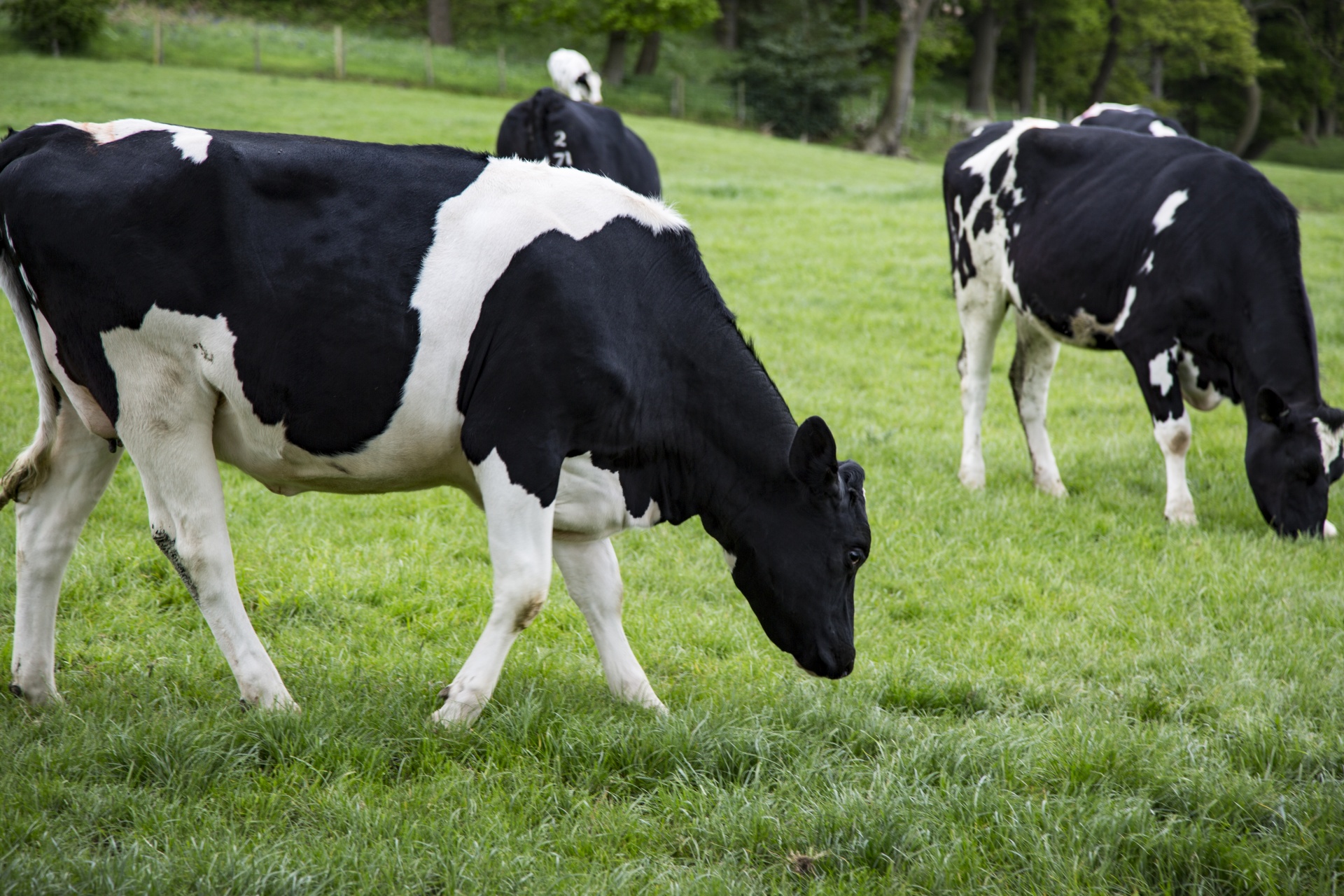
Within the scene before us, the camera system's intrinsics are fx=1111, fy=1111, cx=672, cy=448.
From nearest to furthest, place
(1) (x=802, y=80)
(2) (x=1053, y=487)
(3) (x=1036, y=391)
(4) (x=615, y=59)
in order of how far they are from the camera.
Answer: (2) (x=1053, y=487) < (3) (x=1036, y=391) < (1) (x=802, y=80) < (4) (x=615, y=59)

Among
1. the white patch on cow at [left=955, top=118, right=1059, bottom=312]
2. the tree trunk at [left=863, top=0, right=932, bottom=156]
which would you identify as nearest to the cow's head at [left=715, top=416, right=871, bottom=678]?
the white patch on cow at [left=955, top=118, right=1059, bottom=312]

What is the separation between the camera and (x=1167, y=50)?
48656 millimetres

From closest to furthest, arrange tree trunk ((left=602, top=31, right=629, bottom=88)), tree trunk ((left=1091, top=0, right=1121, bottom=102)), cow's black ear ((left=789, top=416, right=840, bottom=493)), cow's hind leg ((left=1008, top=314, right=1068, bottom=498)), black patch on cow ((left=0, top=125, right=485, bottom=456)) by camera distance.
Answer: black patch on cow ((left=0, top=125, right=485, bottom=456)) < cow's black ear ((left=789, top=416, right=840, bottom=493)) < cow's hind leg ((left=1008, top=314, right=1068, bottom=498)) < tree trunk ((left=602, top=31, right=629, bottom=88)) < tree trunk ((left=1091, top=0, right=1121, bottom=102))

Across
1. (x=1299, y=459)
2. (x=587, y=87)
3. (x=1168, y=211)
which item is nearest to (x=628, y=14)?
(x=587, y=87)

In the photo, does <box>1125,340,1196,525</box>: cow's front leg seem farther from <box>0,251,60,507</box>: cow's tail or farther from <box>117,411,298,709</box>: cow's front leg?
<box>0,251,60,507</box>: cow's tail

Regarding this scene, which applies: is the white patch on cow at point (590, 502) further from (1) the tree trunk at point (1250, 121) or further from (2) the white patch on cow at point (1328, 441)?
(1) the tree trunk at point (1250, 121)

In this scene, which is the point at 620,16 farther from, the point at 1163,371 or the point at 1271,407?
the point at 1271,407

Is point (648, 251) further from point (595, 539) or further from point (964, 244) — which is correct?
point (964, 244)

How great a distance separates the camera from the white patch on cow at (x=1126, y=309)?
696 cm

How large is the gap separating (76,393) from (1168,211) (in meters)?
6.19

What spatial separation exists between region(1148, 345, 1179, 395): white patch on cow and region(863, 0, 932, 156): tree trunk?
3070cm

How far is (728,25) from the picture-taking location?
4962cm

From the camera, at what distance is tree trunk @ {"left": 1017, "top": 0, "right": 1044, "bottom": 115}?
154 feet

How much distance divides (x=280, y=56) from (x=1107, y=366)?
2978 centimetres
